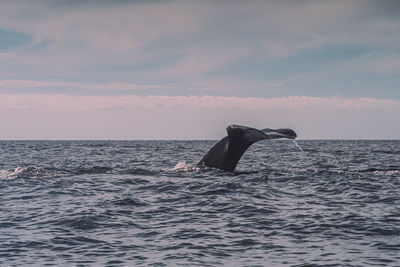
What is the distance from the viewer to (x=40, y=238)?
28.7 feet

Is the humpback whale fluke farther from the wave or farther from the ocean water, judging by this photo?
the wave

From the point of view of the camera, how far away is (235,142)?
1502 centimetres

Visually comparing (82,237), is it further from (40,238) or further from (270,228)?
(270,228)

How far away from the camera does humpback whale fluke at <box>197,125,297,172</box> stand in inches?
555

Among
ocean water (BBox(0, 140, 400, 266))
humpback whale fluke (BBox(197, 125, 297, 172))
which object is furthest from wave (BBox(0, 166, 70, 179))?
humpback whale fluke (BBox(197, 125, 297, 172))

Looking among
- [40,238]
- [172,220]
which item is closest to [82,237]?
[40,238]

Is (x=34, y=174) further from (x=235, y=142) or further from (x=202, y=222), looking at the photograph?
(x=202, y=222)

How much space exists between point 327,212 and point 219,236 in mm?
3455

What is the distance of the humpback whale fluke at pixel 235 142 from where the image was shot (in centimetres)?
1409

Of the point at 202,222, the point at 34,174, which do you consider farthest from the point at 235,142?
the point at 34,174

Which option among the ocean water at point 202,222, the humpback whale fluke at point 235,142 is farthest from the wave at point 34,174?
the humpback whale fluke at point 235,142

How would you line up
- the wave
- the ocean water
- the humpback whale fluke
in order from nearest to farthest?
the ocean water < the humpback whale fluke < the wave

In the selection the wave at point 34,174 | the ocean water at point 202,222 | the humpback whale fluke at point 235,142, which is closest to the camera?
the ocean water at point 202,222

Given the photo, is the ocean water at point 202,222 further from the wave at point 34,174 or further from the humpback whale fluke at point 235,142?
the wave at point 34,174
